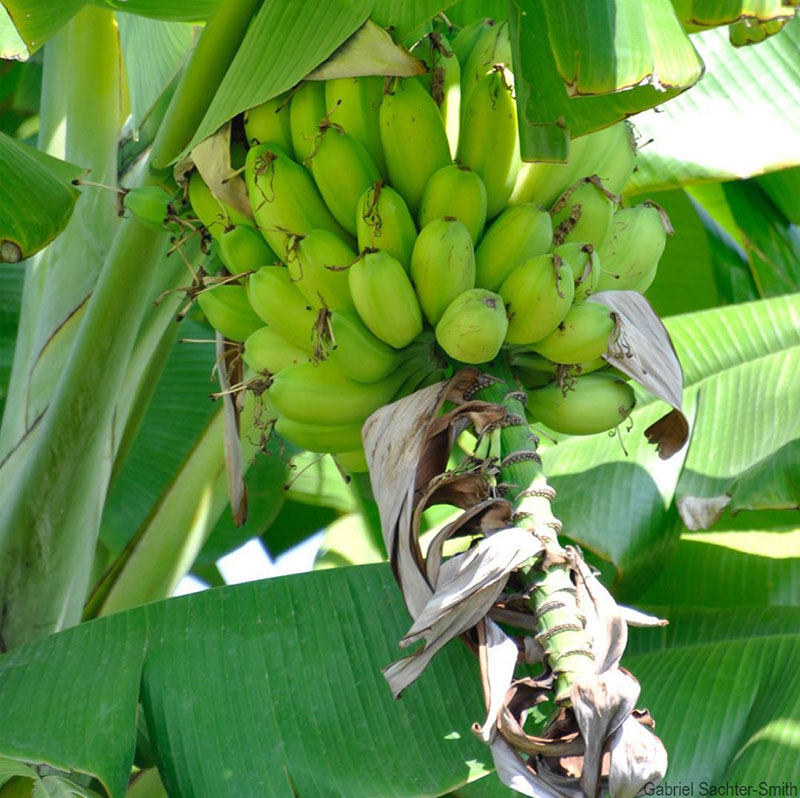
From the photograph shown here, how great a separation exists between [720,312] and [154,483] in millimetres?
1085

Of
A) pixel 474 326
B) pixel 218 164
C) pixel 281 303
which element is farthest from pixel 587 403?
pixel 218 164

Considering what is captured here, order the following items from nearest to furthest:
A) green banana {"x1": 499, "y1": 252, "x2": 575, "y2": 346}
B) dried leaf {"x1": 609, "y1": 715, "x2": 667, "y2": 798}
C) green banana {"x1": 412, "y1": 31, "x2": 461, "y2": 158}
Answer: dried leaf {"x1": 609, "y1": 715, "x2": 667, "y2": 798}
green banana {"x1": 499, "y1": 252, "x2": 575, "y2": 346}
green banana {"x1": 412, "y1": 31, "x2": 461, "y2": 158}

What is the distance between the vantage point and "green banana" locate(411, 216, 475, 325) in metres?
0.81

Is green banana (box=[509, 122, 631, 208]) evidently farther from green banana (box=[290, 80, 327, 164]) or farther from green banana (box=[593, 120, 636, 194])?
green banana (box=[290, 80, 327, 164])

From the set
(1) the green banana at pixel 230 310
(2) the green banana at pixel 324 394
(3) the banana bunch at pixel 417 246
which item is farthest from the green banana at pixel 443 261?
(1) the green banana at pixel 230 310

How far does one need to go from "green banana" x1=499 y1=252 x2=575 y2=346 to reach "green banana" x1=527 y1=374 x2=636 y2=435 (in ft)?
0.29

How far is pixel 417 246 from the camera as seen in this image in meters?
0.83

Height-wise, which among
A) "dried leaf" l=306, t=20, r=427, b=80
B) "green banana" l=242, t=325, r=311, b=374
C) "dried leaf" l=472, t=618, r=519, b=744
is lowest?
"dried leaf" l=472, t=618, r=519, b=744

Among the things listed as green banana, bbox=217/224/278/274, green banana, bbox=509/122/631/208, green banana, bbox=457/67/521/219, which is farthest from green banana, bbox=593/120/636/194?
green banana, bbox=217/224/278/274

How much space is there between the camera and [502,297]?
85cm

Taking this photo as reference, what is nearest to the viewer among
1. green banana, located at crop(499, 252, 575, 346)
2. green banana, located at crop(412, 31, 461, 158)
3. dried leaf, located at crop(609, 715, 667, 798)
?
dried leaf, located at crop(609, 715, 667, 798)

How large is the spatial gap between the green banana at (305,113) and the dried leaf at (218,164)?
0.06 m

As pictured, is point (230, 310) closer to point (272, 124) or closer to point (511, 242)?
point (272, 124)

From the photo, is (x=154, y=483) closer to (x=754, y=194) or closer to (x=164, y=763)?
(x=164, y=763)
